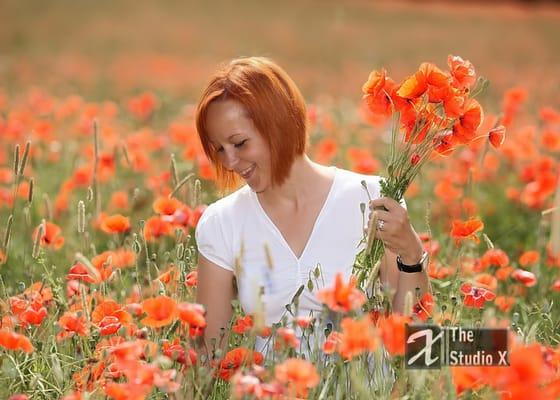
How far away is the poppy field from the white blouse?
0.05 meters

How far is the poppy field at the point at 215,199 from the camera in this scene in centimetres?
205

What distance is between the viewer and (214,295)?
2.77 meters

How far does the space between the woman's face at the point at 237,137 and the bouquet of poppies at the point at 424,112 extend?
16.1 inches

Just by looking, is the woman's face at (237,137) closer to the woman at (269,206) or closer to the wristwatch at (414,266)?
the woman at (269,206)

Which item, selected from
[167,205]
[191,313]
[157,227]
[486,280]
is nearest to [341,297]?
[191,313]

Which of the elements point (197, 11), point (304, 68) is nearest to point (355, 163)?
point (304, 68)

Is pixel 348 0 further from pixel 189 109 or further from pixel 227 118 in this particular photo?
pixel 227 118

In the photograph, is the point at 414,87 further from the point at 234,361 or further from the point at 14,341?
the point at 14,341

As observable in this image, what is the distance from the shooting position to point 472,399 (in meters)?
2.32

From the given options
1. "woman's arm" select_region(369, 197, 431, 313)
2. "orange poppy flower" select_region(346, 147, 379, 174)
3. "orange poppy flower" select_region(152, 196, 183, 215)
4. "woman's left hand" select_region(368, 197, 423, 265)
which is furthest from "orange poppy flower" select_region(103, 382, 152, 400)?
"orange poppy flower" select_region(346, 147, 379, 174)

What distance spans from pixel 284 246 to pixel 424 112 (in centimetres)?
67

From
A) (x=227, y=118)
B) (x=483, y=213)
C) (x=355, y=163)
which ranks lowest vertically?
(x=483, y=213)

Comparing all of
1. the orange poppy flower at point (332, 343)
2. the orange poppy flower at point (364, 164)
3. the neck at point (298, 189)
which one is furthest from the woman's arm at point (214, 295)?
the orange poppy flower at point (364, 164)

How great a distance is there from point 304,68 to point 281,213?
28.7 feet
